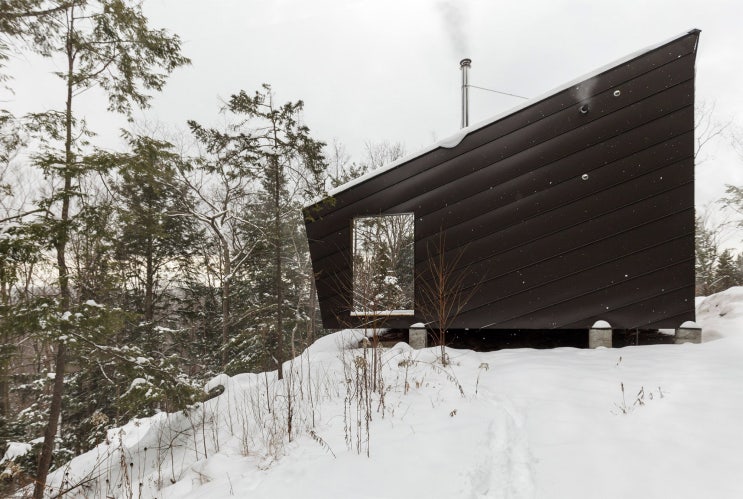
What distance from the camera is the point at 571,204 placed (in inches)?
218

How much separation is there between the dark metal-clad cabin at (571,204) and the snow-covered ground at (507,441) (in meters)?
1.29

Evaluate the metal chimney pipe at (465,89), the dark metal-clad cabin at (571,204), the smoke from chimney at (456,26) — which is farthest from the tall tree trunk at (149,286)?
the smoke from chimney at (456,26)

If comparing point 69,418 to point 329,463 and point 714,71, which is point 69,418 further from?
point 714,71

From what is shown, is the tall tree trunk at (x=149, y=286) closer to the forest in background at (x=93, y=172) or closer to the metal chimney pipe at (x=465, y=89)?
the forest in background at (x=93, y=172)

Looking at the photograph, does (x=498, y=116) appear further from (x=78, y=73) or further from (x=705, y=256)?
(x=705, y=256)

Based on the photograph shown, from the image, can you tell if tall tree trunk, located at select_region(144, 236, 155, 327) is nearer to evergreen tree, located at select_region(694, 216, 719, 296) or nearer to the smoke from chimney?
the smoke from chimney

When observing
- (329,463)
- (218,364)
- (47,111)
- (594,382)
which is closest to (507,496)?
(329,463)

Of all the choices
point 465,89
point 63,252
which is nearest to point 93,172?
point 63,252

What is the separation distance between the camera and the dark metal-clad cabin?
524 cm

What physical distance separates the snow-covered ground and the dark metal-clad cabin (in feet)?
4.25

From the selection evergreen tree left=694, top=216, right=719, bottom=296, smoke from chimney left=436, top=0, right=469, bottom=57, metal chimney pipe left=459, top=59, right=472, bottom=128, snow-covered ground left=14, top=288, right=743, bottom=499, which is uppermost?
smoke from chimney left=436, top=0, right=469, bottom=57

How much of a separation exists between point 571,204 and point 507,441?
4431mm

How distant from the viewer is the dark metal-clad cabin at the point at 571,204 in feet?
17.2

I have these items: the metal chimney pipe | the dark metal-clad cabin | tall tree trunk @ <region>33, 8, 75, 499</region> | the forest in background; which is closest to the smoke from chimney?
the metal chimney pipe
